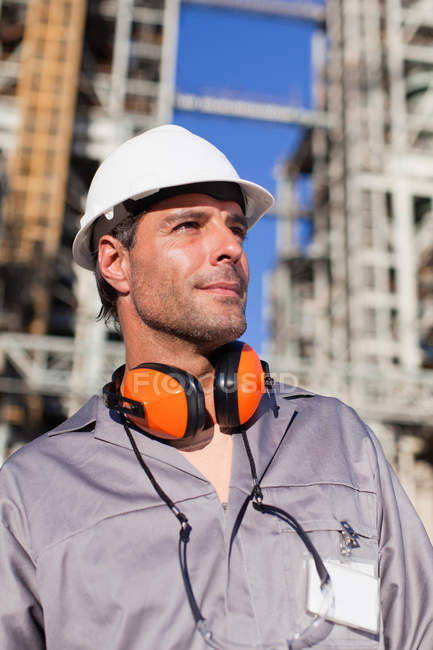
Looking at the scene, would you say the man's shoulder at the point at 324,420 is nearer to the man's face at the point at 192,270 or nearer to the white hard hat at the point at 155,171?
the man's face at the point at 192,270

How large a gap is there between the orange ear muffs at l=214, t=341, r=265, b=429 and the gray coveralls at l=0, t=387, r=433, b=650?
77 millimetres

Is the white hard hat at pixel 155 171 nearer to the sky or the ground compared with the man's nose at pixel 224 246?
nearer to the sky

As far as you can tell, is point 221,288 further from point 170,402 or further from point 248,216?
point 248,216

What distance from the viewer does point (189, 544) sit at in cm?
168

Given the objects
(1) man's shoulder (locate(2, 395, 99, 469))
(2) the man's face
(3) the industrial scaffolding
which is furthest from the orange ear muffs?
(3) the industrial scaffolding

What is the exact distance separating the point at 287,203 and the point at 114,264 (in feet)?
72.2

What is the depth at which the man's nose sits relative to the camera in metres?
2.07

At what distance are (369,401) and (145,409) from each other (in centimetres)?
1544

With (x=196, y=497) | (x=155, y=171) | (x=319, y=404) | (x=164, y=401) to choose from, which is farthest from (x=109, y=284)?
(x=196, y=497)

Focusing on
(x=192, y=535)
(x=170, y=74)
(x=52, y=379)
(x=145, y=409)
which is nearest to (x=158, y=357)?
(x=145, y=409)

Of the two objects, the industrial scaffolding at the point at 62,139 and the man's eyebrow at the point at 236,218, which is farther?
the industrial scaffolding at the point at 62,139

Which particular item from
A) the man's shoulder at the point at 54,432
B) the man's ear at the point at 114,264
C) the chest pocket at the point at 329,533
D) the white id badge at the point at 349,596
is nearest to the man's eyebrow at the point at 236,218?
the man's ear at the point at 114,264

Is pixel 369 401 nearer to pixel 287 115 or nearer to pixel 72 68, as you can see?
pixel 287 115

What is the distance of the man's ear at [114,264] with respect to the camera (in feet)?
7.71
